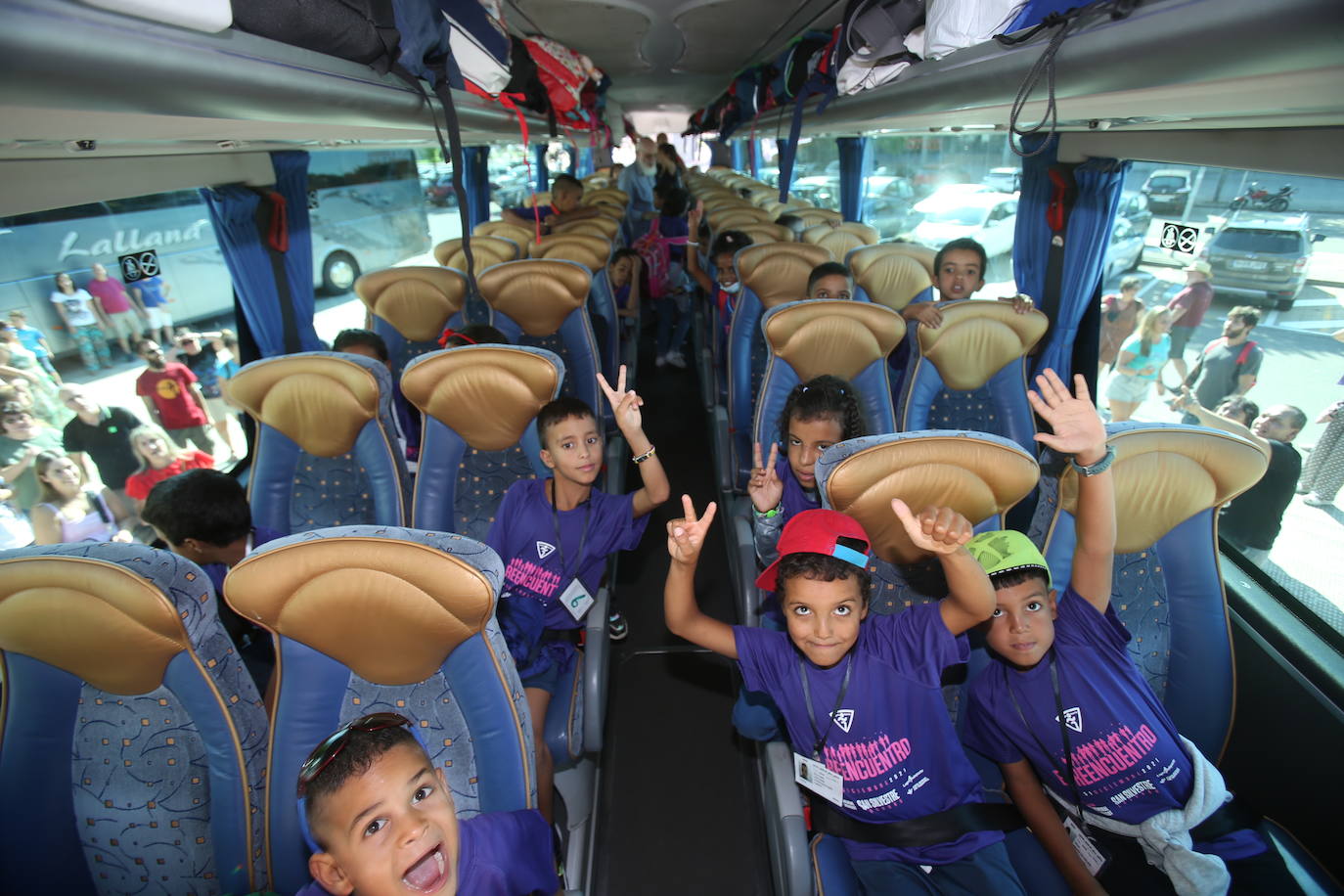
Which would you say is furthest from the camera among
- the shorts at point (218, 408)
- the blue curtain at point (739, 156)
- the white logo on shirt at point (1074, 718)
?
the blue curtain at point (739, 156)

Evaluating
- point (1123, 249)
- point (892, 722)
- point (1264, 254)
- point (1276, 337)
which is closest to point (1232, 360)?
point (1276, 337)

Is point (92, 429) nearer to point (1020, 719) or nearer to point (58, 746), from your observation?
point (58, 746)

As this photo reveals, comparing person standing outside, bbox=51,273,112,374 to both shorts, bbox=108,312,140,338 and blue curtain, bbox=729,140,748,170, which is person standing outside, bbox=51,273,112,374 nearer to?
shorts, bbox=108,312,140,338

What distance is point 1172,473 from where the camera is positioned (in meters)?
1.78

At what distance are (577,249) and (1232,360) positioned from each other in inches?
161

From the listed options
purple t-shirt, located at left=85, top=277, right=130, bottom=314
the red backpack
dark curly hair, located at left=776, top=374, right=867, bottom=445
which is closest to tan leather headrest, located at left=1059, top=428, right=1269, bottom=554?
dark curly hair, located at left=776, top=374, right=867, bottom=445

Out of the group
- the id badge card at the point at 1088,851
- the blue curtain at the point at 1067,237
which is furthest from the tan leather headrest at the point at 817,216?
the id badge card at the point at 1088,851

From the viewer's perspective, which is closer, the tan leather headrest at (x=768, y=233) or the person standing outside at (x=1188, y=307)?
the person standing outside at (x=1188, y=307)

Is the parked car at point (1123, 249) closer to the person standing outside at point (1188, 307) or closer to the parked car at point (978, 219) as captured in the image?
the person standing outside at point (1188, 307)

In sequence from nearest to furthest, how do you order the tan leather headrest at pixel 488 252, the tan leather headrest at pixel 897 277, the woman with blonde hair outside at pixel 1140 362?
the woman with blonde hair outside at pixel 1140 362 → the tan leather headrest at pixel 897 277 → the tan leather headrest at pixel 488 252

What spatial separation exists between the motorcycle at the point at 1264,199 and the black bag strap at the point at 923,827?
271 cm

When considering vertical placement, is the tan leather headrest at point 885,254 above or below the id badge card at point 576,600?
above

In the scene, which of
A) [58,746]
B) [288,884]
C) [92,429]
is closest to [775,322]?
[288,884]

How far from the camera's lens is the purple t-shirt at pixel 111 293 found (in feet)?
10.8
